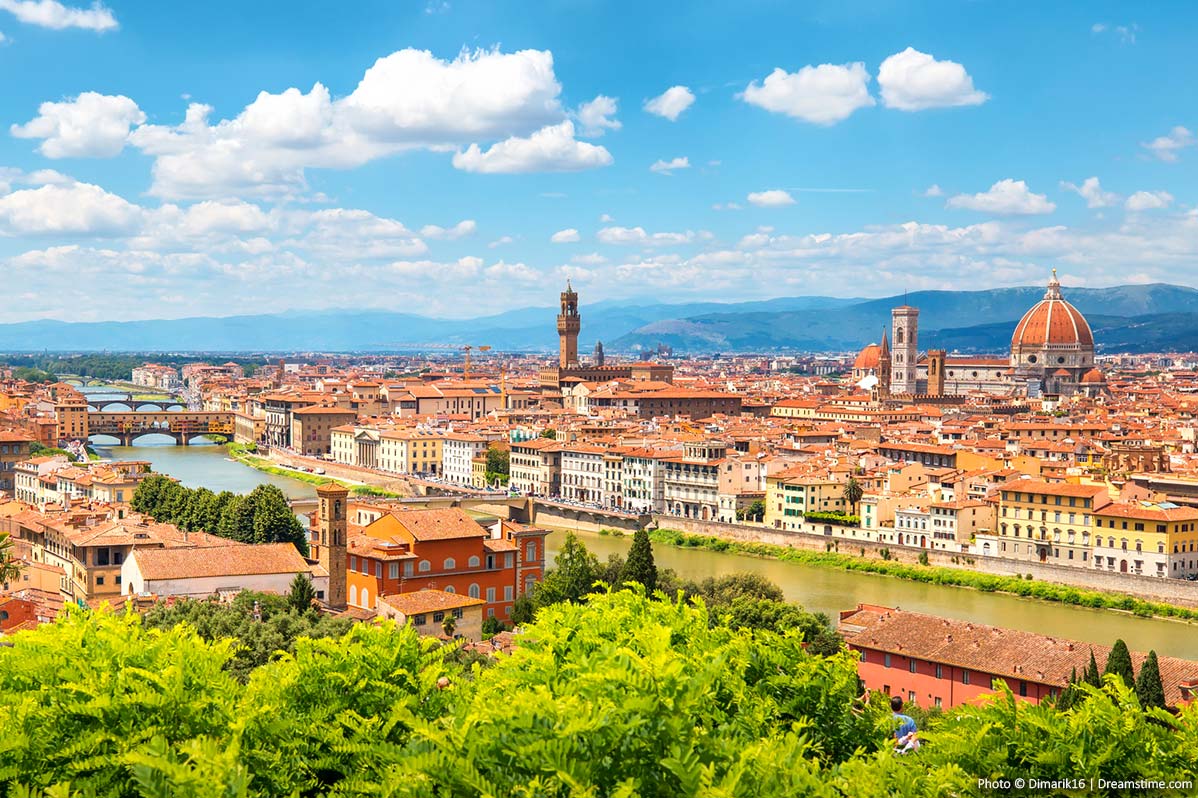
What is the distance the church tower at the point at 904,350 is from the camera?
6425cm

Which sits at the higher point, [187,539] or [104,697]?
[104,697]

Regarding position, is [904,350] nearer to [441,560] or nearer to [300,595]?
[441,560]

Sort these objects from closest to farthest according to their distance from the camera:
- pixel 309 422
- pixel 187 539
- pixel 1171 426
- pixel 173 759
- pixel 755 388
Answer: pixel 173 759 → pixel 187 539 → pixel 1171 426 → pixel 309 422 → pixel 755 388

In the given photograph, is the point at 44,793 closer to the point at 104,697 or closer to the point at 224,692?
the point at 104,697

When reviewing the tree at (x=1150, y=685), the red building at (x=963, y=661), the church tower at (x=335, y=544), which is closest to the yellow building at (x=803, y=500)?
the red building at (x=963, y=661)

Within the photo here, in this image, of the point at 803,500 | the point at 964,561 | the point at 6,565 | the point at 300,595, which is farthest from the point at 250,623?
the point at 803,500

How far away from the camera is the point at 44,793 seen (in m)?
4.95

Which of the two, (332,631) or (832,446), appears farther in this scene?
(832,446)

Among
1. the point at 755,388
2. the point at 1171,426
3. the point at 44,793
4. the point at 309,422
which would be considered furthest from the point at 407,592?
the point at 755,388

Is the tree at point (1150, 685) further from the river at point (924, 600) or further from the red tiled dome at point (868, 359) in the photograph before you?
the red tiled dome at point (868, 359)

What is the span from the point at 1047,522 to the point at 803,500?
5238 mm

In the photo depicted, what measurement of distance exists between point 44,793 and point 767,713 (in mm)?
3272

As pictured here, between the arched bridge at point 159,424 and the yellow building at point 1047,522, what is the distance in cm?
3743

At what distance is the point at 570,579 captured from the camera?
15.8 m
